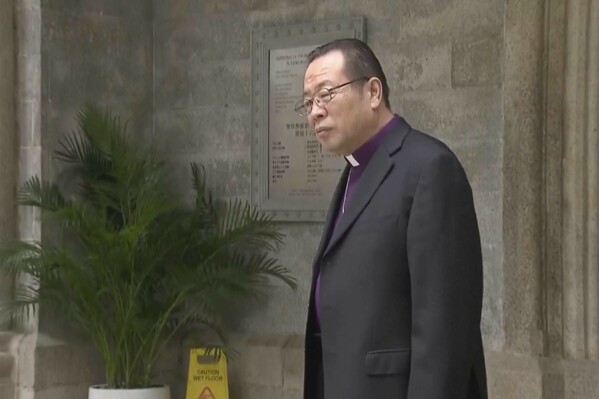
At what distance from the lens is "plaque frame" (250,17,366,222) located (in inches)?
223

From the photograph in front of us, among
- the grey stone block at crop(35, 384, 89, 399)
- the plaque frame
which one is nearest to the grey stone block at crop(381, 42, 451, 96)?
the plaque frame

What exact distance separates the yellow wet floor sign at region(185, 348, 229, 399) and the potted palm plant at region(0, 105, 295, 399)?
15 centimetres

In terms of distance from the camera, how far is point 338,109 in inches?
114

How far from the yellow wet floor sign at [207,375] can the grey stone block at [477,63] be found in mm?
1649

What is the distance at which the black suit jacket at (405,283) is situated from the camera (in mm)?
2697

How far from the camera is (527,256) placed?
458 cm

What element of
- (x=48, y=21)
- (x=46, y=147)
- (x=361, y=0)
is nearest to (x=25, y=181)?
(x=46, y=147)

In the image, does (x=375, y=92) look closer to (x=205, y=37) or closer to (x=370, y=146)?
(x=370, y=146)

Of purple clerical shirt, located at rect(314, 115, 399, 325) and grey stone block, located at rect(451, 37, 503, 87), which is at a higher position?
grey stone block, located at rect(451, 37, 503, 87)

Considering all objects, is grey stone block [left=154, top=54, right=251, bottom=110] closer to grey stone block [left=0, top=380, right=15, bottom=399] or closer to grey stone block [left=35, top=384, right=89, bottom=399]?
grey stone block [left=35, top=384, right=89, bottom=399]

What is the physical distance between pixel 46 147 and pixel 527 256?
7.51ft

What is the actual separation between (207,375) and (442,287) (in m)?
3.22

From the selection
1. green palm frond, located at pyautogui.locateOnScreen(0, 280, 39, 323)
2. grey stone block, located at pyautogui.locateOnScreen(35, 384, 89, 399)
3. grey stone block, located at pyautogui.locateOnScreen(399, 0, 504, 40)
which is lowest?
grey stone block, located at pyautogui.locateOnScreen(35, 384, 89, 399)

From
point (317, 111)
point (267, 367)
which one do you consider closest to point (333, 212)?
point (317, 111)
